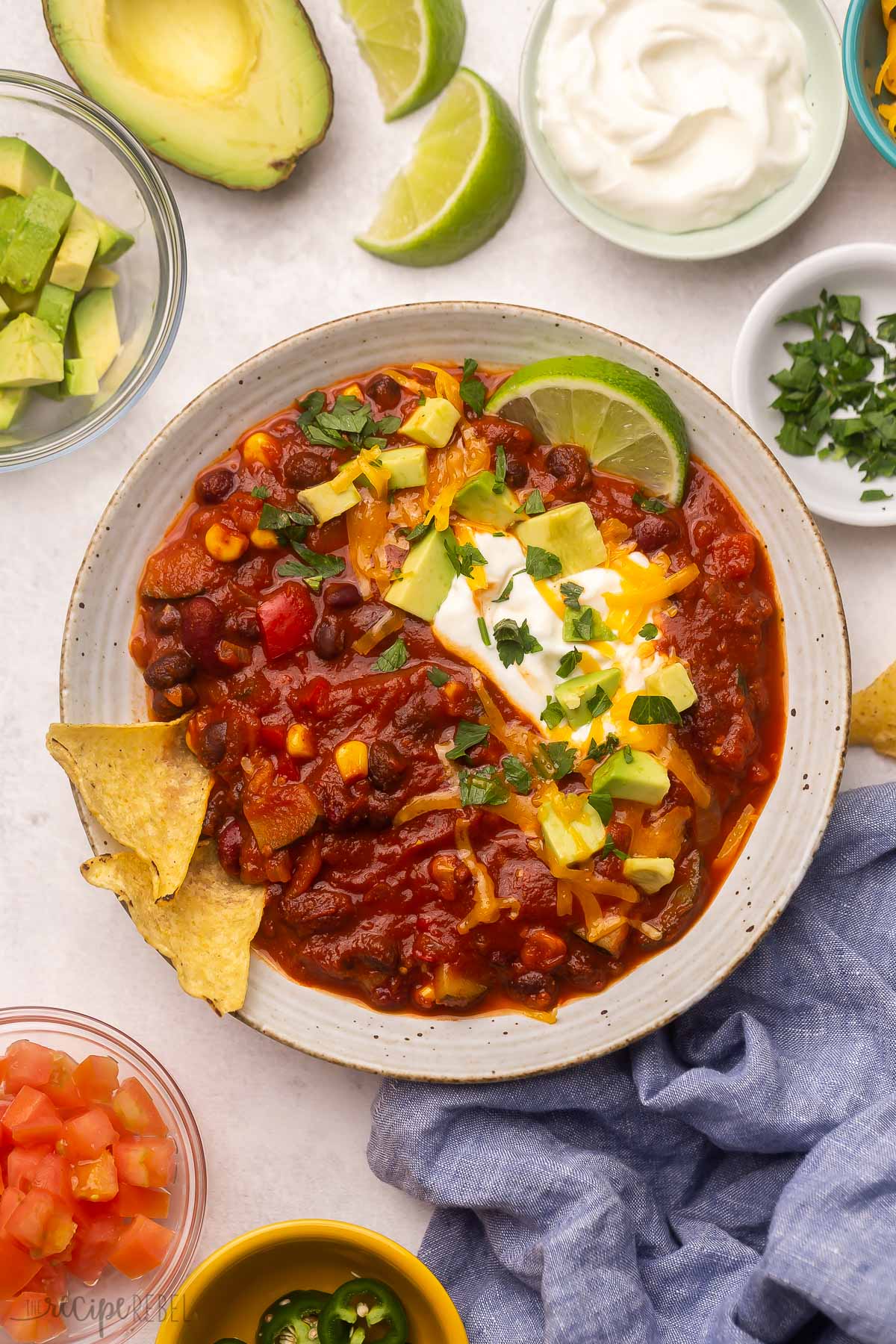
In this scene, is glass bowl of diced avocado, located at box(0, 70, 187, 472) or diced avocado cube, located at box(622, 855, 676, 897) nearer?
diced avocado cube, located at box(622, 855, 676, 897)

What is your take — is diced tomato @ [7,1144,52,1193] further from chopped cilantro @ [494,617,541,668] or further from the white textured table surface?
chopped cilantro @ [494,617,541,668]

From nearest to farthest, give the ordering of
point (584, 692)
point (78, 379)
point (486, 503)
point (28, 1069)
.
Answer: point (584, 692), point (486, 503), point (28, 1069), point (78, 379)

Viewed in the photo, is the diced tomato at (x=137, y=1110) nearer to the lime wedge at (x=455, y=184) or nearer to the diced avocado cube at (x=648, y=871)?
the diced avocado cube at (x=648, y=871)

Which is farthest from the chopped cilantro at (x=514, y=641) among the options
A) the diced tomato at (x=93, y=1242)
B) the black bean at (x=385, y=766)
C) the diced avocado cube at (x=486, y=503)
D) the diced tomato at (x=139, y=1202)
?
the diced tomato at (x=93, y=1242)

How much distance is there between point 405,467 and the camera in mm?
3607

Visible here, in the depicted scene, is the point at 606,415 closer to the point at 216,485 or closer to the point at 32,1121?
the point at 216,485

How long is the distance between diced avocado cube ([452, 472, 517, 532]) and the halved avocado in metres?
1.30

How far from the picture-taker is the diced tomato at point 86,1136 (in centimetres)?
372

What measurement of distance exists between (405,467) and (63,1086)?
93.4 inches

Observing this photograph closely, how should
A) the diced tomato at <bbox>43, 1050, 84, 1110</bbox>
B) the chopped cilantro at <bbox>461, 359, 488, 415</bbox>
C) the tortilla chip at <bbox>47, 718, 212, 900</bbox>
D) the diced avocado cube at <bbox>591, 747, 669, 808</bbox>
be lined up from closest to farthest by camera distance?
the diced avocado cube at <bbox>591, 747, 669, 808</bbox> → the tortilla chip at <bbox>47, 718, 212, 900</bbox> → the chopped cilantro at <bbox>461, 359, 488, 415</bbox> → the diced tomato at <bbox>43, 1050, 84, 1110</bbox>

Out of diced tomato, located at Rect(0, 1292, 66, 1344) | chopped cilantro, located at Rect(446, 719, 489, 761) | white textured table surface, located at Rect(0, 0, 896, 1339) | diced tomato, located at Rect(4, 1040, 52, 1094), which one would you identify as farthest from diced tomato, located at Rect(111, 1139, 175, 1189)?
chopped cilantro, located at Rect(446, 719, 489, 761)

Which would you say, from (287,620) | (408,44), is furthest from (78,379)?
(408,44)

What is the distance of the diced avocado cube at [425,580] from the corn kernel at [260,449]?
603 millimetres

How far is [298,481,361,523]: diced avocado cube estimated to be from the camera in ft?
11.8
